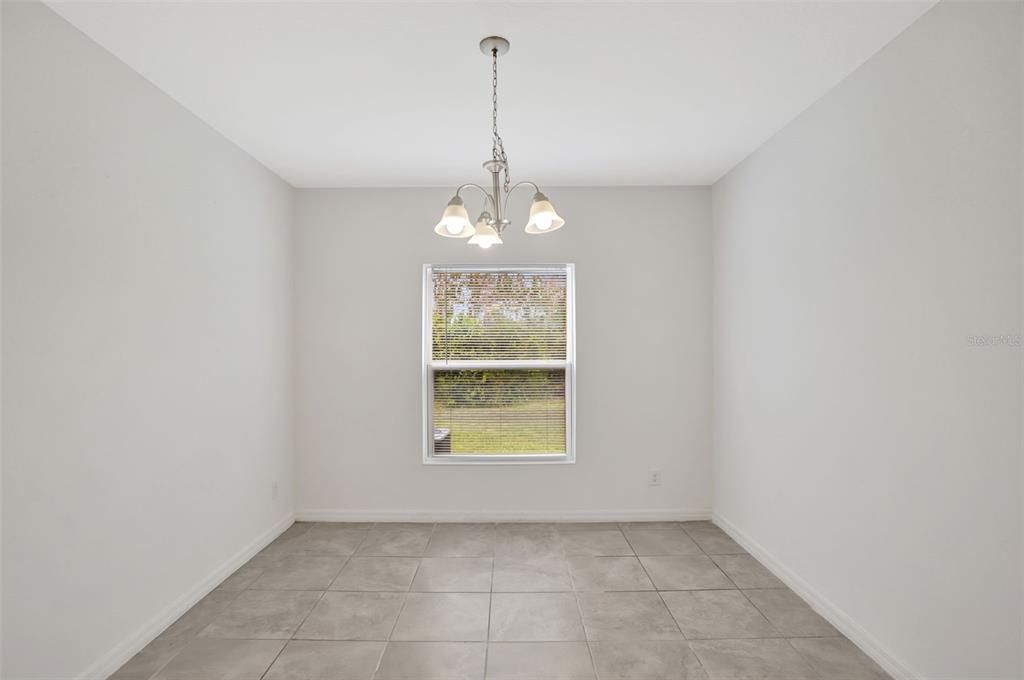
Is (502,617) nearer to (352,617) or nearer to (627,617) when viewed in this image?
(627,617)

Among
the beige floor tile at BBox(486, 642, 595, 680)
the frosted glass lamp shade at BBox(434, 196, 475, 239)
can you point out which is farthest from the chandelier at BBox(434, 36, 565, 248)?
the beige floor tile at BBox(486, 642, 595, 680)

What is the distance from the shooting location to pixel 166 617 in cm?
257

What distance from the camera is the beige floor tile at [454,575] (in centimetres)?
298

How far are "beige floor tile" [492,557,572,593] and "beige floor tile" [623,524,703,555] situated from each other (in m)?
0.60

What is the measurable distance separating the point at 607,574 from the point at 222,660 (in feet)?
6.44

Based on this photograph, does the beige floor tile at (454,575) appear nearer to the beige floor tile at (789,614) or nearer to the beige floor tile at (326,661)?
the beige floor tile at (326,661)

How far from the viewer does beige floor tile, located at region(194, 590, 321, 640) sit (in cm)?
252

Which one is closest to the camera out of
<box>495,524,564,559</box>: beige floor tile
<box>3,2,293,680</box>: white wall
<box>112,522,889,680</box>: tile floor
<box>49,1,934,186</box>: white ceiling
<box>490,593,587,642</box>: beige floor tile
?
<box>3,2,293,680</box>: white wall

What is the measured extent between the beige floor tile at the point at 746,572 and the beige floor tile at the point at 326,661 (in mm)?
1970

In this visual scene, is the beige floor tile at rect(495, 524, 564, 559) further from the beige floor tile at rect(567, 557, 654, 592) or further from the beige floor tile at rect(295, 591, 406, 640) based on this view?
the beige floor tile at rect(295, 591, 406, 640)

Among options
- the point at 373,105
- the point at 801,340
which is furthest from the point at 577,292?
the point at 373,105

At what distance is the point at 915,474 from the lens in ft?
6.84

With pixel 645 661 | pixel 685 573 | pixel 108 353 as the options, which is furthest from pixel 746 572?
pixel 108 353

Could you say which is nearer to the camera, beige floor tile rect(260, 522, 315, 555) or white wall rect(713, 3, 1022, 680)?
white wall rect(713, 3, 1022, 680)
